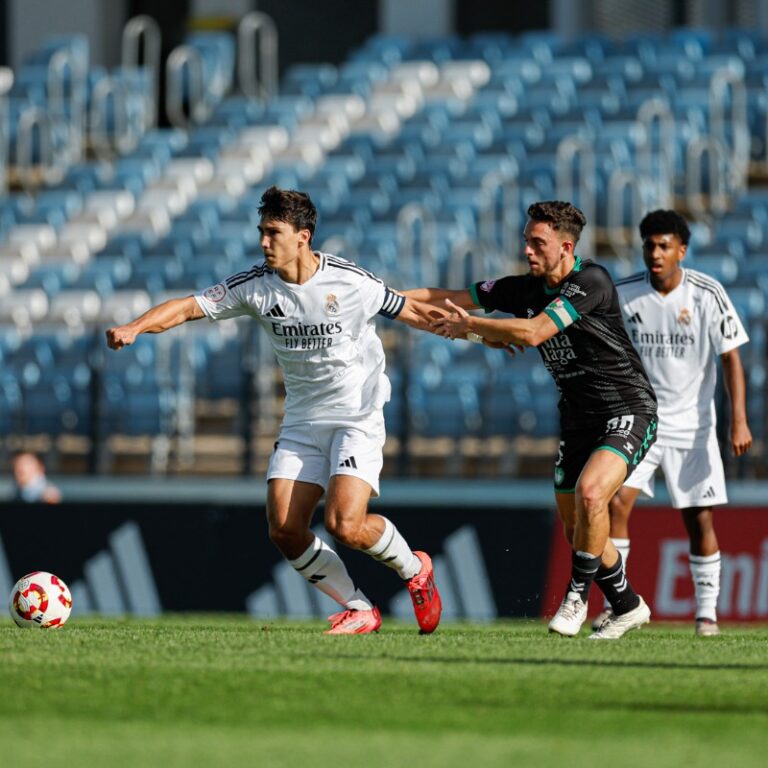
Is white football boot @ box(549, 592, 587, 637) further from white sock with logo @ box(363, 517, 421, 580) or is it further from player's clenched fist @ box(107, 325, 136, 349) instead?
player's clenched fist @ box(107, 325, 136, 349)

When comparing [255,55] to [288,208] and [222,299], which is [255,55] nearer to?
[222,299]

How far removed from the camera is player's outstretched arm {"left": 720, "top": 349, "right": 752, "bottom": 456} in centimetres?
962

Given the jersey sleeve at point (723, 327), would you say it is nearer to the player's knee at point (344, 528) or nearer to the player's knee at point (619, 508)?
the player's knee at point (619, 508)

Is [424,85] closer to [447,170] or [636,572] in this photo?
[447,170]

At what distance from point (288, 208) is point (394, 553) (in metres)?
1.77

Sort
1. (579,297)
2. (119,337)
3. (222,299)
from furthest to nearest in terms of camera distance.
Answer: (222,299)
(579,297)
(119,337)

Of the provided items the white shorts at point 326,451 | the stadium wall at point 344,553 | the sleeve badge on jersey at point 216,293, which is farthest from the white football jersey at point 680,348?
the stadium wall at point 344,553

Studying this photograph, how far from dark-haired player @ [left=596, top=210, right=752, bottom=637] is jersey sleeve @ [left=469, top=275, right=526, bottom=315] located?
126 centimetres

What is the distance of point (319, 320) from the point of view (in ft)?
28.9

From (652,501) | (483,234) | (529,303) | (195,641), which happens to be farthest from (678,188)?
(195,641)

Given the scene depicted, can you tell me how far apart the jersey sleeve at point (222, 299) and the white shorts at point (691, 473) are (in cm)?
251

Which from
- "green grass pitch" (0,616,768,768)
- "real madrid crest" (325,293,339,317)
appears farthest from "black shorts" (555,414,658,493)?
"real madrid crest" (325,293,339,317)

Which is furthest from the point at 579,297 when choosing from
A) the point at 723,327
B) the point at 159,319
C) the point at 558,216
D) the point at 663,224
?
the point at 159,319

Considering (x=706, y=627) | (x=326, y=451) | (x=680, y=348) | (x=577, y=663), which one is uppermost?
(x=680, y=348)
